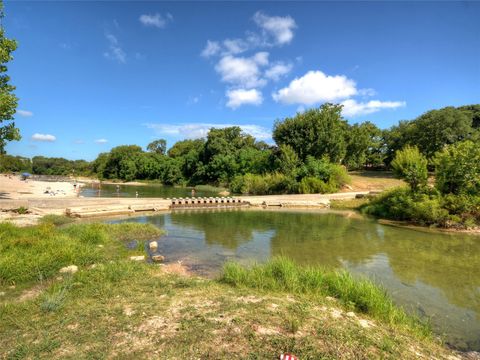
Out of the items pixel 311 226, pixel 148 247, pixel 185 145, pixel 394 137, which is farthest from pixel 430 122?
pixel 185 145

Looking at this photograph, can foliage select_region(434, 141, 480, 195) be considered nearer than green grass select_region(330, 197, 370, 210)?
Yes

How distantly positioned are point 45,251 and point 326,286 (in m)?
9.08

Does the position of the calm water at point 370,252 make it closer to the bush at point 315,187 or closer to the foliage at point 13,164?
the bush at point 315,187

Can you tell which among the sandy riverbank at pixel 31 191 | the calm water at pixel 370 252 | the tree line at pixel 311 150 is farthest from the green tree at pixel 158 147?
the calm water at pixel 370 252

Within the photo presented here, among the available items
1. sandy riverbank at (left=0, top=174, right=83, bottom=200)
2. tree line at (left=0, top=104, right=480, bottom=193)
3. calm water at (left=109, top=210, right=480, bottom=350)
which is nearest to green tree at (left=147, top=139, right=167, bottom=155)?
tree line at (left=0, top=104, right=480, bottom=193)

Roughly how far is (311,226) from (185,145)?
80.4 m

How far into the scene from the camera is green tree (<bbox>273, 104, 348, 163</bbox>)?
1799 inches

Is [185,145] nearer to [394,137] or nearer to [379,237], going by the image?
[394,137]

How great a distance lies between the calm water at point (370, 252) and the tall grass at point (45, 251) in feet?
8.65

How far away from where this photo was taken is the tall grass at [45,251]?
28.5 ft

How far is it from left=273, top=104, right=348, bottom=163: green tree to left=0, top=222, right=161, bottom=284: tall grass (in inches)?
1399

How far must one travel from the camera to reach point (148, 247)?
1448 centimetres

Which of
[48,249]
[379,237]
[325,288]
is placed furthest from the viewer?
[379,237]

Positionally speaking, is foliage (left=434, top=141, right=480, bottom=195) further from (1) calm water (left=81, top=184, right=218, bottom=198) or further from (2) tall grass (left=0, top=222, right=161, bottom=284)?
(1) calm water (left=81, top=184, right=218, bottom=198)
